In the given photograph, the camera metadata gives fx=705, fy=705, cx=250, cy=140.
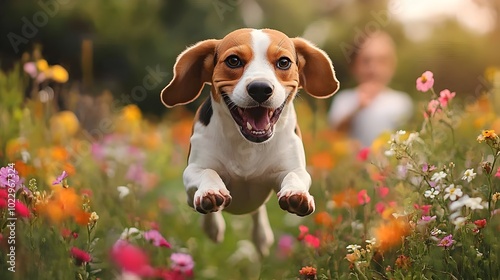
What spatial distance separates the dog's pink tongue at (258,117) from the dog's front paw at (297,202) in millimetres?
274

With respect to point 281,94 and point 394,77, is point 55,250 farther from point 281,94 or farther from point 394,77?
point 394,77

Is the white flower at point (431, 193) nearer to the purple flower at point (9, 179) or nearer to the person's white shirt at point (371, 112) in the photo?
the purple flower at point (9, 179)

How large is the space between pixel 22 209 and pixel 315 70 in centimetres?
127

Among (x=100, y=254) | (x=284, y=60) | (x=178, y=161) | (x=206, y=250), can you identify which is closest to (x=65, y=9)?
(x=178, y=161)

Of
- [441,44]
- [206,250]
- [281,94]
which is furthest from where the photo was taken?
[441,44]

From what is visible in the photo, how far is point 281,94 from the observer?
2.41 meters

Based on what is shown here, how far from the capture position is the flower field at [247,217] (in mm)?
2674

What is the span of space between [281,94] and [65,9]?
26.7 ft

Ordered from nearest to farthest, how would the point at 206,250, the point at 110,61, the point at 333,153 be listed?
1. the point at 206,250
2. the point at 333,153
3. the point at 110,61

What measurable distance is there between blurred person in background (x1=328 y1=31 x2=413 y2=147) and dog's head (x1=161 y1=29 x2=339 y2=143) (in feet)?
13.2

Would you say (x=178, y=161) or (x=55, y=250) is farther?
(x=178, y=161)

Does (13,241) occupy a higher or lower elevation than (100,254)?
higher

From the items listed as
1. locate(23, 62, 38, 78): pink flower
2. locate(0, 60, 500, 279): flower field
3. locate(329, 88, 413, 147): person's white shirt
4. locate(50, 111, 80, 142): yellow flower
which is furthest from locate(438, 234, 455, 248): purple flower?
locate(329, 88, 413, 147): person's white shirt

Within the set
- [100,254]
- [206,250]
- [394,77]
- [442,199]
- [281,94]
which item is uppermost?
[281,94]
